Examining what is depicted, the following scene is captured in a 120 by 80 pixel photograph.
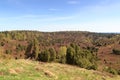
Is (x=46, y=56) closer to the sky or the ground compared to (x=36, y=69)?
closer to the ground

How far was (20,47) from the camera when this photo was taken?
473ft

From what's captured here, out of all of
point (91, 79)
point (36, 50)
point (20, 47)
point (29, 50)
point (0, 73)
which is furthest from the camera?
point (20, 47)

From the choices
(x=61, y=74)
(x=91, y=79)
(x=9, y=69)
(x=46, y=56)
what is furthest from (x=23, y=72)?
(x=46, y=56)

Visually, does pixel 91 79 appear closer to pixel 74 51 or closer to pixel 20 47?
pixel 74 51

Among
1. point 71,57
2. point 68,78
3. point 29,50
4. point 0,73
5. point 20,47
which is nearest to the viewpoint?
point 0,73

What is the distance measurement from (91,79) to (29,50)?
95.4 meters

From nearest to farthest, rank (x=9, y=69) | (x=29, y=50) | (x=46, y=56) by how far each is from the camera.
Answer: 1. (x=9, y=69)
2. (x=46, y=56)
3. (x=29, y=50)

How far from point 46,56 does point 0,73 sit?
5115 cm

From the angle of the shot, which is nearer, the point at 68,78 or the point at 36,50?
the point at 68,78

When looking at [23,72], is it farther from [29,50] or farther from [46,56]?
[29,50]

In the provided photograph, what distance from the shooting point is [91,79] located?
2481 cm

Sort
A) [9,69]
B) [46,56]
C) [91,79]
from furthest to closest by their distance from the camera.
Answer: [46,56], [91,79], [9,69]

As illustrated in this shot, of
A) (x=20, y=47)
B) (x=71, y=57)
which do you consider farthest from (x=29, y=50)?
(x=71, y=57)

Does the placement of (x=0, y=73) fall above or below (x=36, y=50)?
above
